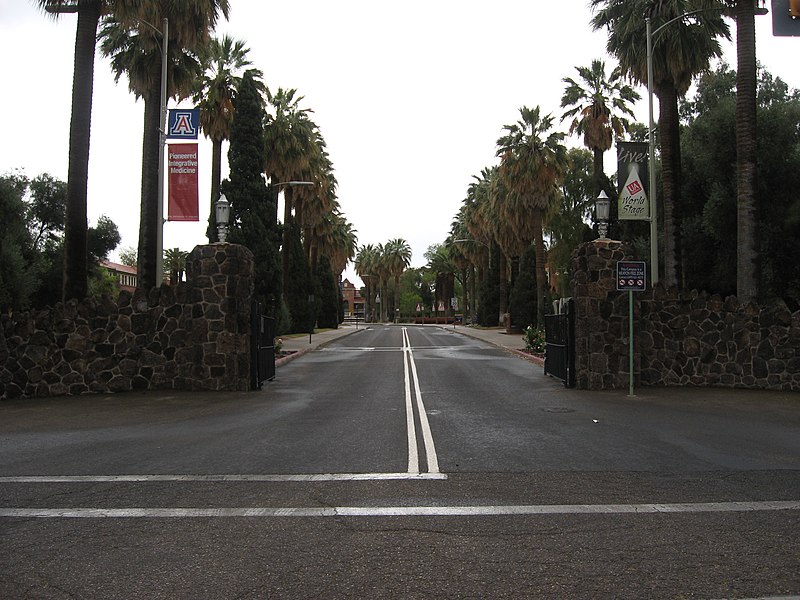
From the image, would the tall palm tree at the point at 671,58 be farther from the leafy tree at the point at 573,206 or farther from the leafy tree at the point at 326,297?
the leafy tree at the point at 326,297

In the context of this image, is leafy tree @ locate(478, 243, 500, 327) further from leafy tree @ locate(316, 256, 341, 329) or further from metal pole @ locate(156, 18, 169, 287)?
metal pole @ locate(156, 18, 169, 287)

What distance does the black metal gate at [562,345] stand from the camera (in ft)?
53.1

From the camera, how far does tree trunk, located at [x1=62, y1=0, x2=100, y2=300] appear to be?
18219 mm

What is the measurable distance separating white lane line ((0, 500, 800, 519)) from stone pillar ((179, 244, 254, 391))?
9513 millimetres

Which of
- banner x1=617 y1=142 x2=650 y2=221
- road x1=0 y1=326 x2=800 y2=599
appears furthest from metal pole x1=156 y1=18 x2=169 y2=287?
banner x1=617 y1=142 x2=650 y2=221

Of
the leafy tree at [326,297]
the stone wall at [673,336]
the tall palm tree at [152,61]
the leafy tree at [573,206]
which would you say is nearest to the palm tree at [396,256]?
the leafy tree at [326,297]

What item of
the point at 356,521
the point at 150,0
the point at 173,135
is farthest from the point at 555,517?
the point at 150,0

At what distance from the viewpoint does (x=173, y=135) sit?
1939 centimetres

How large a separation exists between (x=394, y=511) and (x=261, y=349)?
1104 cm

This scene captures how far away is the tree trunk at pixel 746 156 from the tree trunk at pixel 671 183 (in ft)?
14.7

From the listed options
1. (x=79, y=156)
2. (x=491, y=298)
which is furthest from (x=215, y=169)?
(x=491, y=298)

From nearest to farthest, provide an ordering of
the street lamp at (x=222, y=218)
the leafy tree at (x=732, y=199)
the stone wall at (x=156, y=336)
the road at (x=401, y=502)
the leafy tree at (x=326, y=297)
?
the road at (x=401, y=502) → the stone wall at (x=156, y=336) → the street lamp at (x=222, y=218) → the leafy tree at (x=732, y=199) → the leafy tree at (x=326, y=297)

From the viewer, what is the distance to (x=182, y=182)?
18.6 metres

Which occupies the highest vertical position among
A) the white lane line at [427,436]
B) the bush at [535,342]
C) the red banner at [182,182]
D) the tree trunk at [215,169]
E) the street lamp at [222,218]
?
the tree trunk at [215,169]
